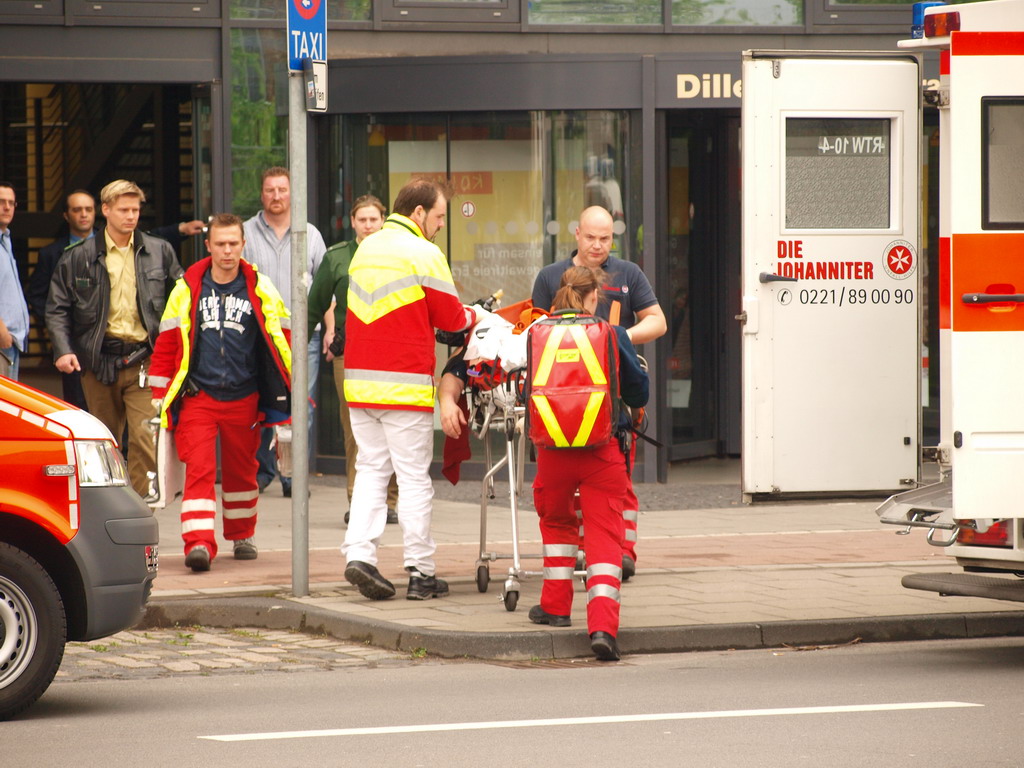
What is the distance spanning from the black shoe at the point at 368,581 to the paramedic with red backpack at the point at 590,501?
3.29 ft

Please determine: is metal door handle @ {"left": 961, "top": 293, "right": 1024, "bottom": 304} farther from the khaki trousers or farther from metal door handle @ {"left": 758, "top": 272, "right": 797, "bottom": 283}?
the khaki trousers

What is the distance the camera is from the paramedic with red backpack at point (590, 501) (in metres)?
7.55

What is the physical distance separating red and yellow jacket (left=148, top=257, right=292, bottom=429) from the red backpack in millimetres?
2434

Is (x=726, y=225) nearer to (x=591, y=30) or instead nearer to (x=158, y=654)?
(x=591, y=30)

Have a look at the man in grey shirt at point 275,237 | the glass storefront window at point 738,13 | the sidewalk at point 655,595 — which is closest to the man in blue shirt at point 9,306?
the sidewalk at point 655,595

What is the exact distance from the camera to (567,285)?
784 centimetres

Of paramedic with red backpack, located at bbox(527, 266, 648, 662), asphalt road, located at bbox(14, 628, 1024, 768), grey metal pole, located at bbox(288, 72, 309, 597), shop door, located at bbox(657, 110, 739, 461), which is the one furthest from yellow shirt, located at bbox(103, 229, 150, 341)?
shop door, located at bbox(657, 110, 739, 461)

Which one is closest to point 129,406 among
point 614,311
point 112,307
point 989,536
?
point 112,307

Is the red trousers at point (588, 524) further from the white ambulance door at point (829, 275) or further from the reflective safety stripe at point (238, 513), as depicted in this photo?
the reflective safety stripe at point (238, 513)

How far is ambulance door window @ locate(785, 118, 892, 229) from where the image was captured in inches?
339

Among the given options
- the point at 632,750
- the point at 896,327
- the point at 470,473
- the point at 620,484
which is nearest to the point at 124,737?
the point at 632,750

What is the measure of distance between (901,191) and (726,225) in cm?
633

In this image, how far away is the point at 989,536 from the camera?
24.5ft

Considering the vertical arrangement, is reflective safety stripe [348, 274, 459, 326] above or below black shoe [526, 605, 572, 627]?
above
